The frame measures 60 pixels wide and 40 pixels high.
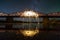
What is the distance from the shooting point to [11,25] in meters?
4.15

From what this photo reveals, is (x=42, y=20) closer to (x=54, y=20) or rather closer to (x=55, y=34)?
(x=54, y=20)

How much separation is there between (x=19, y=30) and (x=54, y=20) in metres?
1.00

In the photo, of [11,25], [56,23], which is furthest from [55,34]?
[11,25]

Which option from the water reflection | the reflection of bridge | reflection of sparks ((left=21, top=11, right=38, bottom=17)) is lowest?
the water reflection

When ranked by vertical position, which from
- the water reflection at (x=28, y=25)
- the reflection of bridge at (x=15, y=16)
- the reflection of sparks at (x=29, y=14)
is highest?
the reflection of sparks at (x=29, y=14)

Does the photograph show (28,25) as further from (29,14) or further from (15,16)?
(15,16)

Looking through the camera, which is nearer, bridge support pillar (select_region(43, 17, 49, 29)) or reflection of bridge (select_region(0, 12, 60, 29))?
reflection of bridge (select_region(0, 12, 60, 29))

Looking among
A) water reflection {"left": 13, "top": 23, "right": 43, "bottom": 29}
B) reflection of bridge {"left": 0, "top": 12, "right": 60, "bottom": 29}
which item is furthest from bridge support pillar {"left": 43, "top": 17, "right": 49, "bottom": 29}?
water reflection {"left": 13, "top": 23, "right": 43, "bottom": 29}

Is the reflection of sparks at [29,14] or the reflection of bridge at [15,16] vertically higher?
the reflection of sparks at [29,14]

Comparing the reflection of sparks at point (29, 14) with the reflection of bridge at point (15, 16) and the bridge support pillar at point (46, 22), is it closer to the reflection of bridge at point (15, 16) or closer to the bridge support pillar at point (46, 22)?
the reflection of bridge at point (15, 16)

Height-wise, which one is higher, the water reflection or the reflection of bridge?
the reflection of bridge

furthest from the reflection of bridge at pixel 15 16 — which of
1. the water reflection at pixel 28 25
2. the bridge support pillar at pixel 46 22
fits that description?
the water reflection at pixel 28 25

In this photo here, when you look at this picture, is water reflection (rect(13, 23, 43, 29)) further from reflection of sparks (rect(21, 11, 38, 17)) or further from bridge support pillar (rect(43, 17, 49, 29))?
reflection of sparks (rect(21, 11, 38, 17))

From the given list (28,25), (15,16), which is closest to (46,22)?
(28,25)
